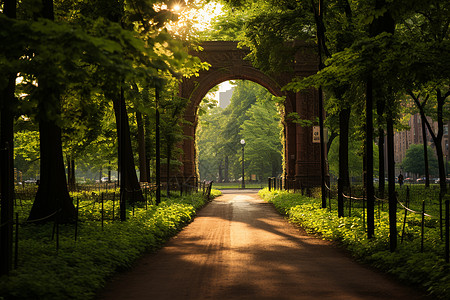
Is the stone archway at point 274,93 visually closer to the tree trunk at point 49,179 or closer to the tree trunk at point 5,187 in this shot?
the tree trunk at point 49,179

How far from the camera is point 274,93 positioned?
123ft

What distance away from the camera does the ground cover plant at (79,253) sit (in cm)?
676

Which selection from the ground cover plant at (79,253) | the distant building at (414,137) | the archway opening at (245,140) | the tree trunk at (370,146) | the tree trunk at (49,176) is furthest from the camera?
the distant building at (414,137)

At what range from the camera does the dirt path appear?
7356 mm

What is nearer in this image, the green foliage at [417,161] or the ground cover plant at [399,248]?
the ground cover plant at [399,248]

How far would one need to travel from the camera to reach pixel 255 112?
62625mm

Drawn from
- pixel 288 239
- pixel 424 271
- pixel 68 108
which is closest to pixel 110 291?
pixel 424 271

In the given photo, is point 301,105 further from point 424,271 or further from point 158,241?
point 424,271

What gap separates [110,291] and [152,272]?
1568mm

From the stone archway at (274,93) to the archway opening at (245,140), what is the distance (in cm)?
1187

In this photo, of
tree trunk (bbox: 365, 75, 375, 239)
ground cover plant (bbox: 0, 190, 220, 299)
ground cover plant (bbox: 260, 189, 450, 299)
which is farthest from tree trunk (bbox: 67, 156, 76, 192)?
tree trunk (bbox: 365, 75, 375, 239)

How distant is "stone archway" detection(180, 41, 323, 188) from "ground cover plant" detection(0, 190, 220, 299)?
869 inches

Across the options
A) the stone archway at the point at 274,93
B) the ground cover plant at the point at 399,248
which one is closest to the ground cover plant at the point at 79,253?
the ground cover plant at the point at 399,248

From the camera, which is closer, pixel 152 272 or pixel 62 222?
pixel 152 272
